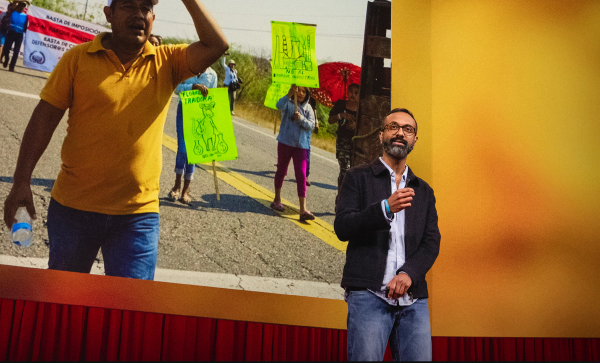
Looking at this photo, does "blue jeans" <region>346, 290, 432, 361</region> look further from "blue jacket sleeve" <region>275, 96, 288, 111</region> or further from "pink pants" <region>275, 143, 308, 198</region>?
"blue jacket sleeve" <region>275, 96, 288, 111</region>

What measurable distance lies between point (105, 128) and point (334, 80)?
134cm

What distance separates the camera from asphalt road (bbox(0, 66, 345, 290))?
2.48 m

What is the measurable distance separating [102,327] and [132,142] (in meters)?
1.00

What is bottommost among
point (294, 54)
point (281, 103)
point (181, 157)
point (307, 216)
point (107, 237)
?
point (307, 216)

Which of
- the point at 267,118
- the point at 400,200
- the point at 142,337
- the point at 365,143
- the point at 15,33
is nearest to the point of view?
the point at 400,200

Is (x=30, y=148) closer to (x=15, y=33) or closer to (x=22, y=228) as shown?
(x=22, y=228)

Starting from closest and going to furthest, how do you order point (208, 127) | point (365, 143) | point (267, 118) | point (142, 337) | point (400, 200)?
point (400, 200), point (142, 337), point (208, 127), point (267, 118), point (365, 143)

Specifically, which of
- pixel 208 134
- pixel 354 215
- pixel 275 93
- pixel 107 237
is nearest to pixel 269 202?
pixel 208 134

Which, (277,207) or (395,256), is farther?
(277,207)

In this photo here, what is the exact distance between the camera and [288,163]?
9.21 feet

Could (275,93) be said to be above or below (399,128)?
above

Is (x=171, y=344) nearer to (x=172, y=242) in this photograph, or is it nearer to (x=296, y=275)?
(x=172, y=242)

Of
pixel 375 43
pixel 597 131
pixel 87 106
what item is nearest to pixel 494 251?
pixel 597 131

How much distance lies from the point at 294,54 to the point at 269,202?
80 cm
